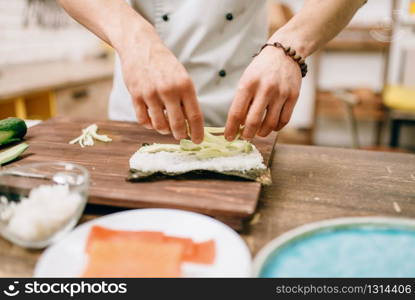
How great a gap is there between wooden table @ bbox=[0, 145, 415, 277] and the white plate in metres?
0.07

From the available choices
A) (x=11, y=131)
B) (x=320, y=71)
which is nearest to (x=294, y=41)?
(x=11, y=131)

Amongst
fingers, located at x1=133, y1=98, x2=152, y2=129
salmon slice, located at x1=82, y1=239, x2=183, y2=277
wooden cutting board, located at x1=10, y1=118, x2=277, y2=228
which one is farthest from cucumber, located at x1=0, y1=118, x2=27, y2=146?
salmon slice, located at x1=82, y1=239, x2=183, y2=277

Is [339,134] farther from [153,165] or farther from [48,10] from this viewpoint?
[153,165]

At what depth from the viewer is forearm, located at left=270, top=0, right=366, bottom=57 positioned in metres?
1.12

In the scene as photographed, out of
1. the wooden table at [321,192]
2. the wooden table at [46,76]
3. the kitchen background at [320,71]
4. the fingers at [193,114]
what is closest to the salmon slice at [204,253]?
the wooden table at [321,192]

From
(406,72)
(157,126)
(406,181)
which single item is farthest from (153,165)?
(406,72)

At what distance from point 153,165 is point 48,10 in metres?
3.82

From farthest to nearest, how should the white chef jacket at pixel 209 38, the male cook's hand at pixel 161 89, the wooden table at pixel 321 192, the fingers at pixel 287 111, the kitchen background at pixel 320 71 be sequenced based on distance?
the kitchen background at pixel 320 71, the white chef jacket at pixel 209 38, the fingers at pixel 287 111, the male cook's hand at pixel 161 89, the wooden table at pixel 321 192

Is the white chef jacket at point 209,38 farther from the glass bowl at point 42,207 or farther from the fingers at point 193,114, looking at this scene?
the glass bowl at point 42,207

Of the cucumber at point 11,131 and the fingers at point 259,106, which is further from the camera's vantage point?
the cucumber at point 11,131

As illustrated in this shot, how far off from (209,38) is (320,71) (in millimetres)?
3829

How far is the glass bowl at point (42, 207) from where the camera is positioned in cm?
71

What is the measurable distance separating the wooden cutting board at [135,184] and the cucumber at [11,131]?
35 mm

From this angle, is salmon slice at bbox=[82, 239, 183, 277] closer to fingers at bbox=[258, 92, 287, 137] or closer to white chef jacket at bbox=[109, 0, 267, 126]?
fingers at bbox=[258, 92, 287, 137]
